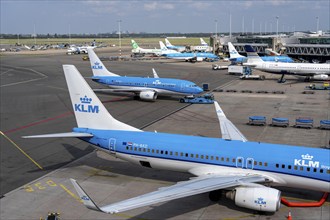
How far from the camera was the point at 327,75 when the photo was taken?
85.9 meters

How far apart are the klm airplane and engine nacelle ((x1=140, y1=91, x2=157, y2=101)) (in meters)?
32.2

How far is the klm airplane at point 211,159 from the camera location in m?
21.5

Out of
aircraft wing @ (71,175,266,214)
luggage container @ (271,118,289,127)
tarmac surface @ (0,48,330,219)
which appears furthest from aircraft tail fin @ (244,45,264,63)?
aircraft wing @ (71,175,266,214)

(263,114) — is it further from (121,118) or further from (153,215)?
(153,215)

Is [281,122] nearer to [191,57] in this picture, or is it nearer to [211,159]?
[211,159]

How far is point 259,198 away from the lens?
21.4m

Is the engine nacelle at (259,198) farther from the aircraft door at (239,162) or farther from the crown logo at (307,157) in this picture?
the crown logo at (307,157)

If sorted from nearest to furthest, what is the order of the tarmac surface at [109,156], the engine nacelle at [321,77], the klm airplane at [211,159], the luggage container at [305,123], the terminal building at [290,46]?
the klm airplane at [211,159] < the tarmac surface at [109,156] < the luggage container at [305,123] < the engine nacelle at [321,77] < the terminal building at [290,46]

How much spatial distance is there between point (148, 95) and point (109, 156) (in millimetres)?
28174

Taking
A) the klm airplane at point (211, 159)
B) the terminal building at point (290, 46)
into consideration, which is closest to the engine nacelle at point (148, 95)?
the klm airplane at point (211, 159)

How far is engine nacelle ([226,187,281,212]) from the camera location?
21.2m

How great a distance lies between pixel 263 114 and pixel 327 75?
43266 mm

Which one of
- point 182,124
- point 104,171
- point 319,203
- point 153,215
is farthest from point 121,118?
point 319,203

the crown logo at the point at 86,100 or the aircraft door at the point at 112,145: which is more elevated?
the crown logo at the point at 86,100
